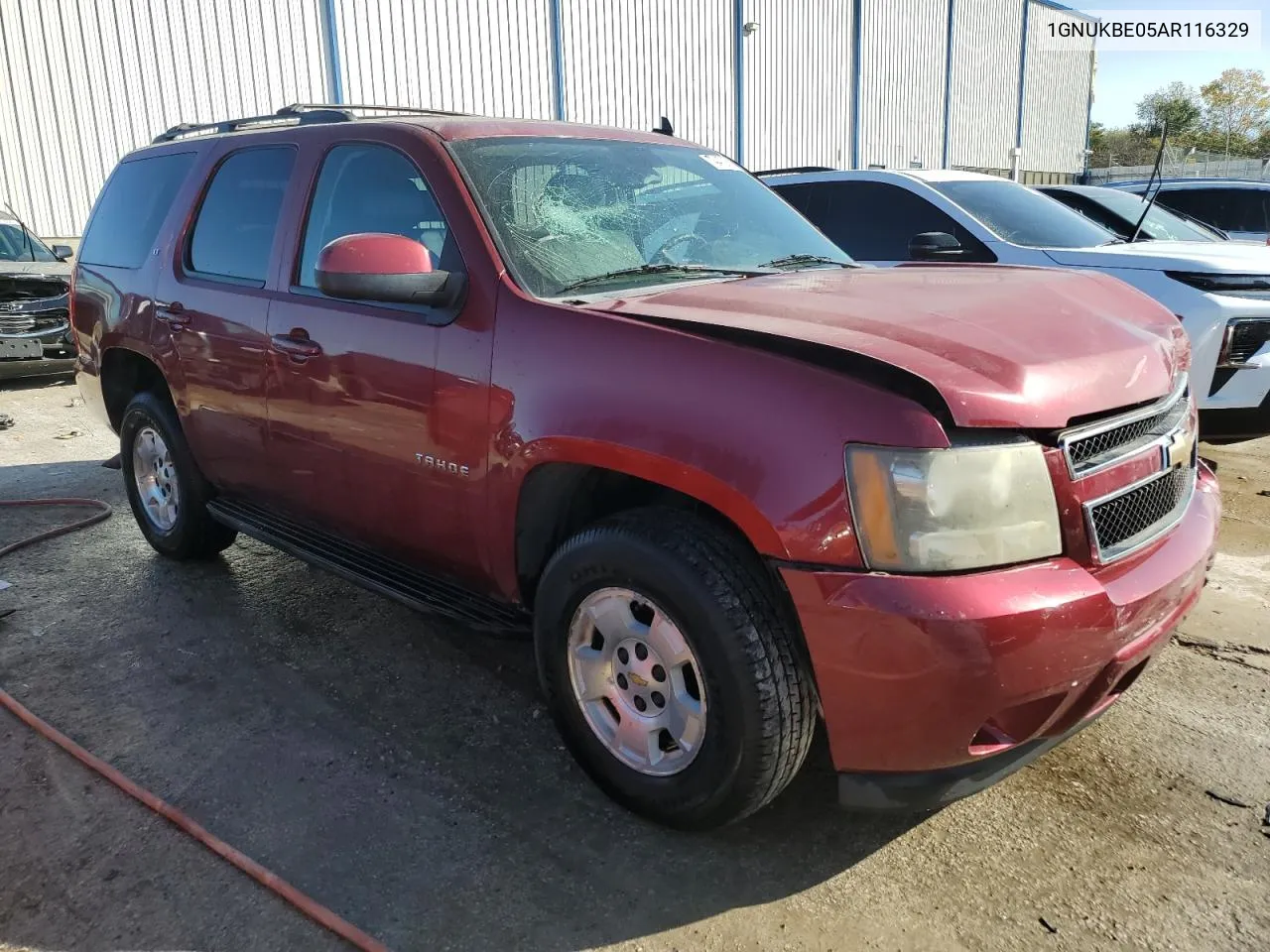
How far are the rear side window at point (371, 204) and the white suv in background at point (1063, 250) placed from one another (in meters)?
2.52

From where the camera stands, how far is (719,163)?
12.9 ft

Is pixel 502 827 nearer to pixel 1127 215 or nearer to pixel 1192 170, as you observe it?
pixel 1127 215

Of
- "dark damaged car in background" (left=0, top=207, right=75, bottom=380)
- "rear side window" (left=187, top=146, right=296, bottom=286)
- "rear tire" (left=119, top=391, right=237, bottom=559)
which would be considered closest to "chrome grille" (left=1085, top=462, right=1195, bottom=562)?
"rear side window" (left=187, top=146, right=296, bottom=286)

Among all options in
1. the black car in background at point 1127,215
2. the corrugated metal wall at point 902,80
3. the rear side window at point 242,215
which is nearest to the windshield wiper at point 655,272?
the rear side window at point 242,215

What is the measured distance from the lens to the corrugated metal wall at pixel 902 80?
24359mm

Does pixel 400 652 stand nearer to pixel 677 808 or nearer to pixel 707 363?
pixel 677 808

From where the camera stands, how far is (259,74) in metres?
13.7

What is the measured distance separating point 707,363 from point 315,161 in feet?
6.67

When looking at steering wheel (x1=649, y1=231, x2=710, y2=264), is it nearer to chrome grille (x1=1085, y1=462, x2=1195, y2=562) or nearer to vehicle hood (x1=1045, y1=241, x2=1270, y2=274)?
chrome grille (x1=1085, y1=462, x2=1195, y2=562)

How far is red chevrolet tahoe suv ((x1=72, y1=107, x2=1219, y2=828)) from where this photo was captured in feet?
6.77

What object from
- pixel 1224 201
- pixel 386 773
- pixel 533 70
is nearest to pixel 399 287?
pixel 386 773

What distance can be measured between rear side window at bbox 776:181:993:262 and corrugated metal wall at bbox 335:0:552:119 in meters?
9.04

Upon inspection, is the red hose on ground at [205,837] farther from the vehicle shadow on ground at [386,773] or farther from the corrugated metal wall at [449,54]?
the corrugated metal wall at [449,54]

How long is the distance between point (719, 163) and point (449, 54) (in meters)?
13.2
